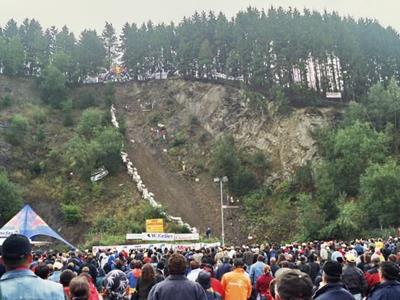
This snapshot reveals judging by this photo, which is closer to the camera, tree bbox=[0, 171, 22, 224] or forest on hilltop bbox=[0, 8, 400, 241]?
forest on hilltop bbox=[0, 8, 400, 241]

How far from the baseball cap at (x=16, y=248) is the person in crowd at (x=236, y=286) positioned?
22.1 feet

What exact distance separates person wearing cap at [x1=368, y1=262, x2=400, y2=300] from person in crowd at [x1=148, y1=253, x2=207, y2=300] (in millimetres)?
2339

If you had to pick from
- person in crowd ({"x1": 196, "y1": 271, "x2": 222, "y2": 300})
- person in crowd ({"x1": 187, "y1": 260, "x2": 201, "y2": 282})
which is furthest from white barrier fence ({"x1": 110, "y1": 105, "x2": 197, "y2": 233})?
person in crowd ({"x1": 196, "y1": 271, "x2": 222, "y2": 300})

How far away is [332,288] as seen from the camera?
5.83m

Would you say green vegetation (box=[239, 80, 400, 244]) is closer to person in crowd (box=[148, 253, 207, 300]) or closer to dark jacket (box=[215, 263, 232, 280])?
dark jacket (box=[215, 263, 232, 280])

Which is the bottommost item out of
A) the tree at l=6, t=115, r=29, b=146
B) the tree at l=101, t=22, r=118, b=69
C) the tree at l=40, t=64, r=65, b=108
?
the tree at l=6, t=115, r=29, b=146

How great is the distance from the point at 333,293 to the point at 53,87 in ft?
252

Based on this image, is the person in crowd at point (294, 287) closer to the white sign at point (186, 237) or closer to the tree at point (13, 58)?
the white sign at point (186, 237)

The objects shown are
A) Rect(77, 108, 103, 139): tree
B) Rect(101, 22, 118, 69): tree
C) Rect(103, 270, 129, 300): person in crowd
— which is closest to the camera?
Rect(103, 270, 129, 300): person in crowd

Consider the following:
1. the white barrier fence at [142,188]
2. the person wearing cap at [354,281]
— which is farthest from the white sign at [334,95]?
the person wearing cap at [354,281]

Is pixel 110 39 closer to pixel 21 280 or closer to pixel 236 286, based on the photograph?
pixel 236 286

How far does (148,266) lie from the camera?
30.1 feet

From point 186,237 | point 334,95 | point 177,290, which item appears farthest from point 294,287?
point 334,95

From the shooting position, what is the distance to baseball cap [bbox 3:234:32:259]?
4.22 metres
